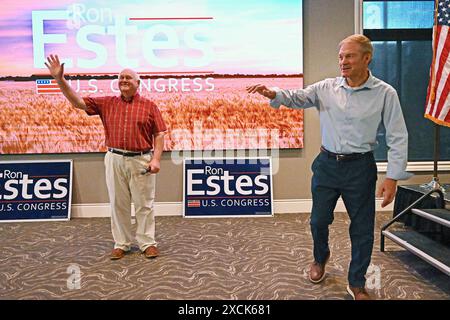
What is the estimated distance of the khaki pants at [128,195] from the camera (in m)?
3.32

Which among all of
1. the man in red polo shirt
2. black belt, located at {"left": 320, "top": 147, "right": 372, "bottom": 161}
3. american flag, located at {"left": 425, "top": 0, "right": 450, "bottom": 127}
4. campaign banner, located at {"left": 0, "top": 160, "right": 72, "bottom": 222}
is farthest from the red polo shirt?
american flag, located at {"left": 425, "top": 0, "right": 450, "bottom": 127}

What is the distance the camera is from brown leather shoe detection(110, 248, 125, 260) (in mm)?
3354

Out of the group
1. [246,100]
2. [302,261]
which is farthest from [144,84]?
[302,261]

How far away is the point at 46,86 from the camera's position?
4672mm

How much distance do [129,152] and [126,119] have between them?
10.5 inches

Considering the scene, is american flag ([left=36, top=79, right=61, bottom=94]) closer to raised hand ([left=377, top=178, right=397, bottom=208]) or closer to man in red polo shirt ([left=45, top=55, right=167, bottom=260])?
man in red polo shirt ([left=45, top=55, right=167, bottom=260])

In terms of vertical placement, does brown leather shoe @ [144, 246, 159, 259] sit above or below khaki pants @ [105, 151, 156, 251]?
below

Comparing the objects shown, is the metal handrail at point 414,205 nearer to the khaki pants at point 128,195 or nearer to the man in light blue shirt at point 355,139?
the man in light blue shirt at point 355,139

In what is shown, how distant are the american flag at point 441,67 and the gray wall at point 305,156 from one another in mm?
1152

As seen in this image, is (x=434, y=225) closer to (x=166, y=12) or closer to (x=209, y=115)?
(x=209, y=115)

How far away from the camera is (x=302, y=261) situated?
3.25 m

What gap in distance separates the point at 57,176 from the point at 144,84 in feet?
4.86

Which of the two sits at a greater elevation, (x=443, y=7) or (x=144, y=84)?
(x=443, y=7)

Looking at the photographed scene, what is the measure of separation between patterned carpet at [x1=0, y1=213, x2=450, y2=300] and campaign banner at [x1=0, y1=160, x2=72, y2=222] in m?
0.32
